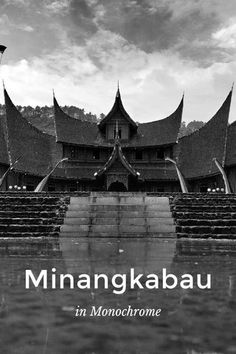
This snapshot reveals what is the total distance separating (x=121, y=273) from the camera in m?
5.57

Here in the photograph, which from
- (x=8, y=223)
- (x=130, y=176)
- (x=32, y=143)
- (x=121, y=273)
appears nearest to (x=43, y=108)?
(x=32, y=143)

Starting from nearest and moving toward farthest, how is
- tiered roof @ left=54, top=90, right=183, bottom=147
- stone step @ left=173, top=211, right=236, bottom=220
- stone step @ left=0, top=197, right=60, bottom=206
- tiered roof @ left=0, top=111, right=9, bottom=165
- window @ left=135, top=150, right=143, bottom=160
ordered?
stone step @ left=173, top=211, right=236, bottom=220 → stone step @ left=0, top=197, right=60, bottom=206 → tiered roof @ left=0, top=111, right=9, bottom=165 → tiered roof @ left=54, top=90, right=183, bottom=147 → window @ left=135, top=150, right=143, bottom=160

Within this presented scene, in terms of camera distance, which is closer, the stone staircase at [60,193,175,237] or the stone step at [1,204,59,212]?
the stone staircase at [60,193,175,237]

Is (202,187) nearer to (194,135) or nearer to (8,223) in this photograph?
(194,135)

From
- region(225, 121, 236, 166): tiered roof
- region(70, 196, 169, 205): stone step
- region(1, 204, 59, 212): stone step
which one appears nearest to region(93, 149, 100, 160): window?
region(225, 121, 236, 166): tiered roof

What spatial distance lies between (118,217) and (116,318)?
9331 millimetres

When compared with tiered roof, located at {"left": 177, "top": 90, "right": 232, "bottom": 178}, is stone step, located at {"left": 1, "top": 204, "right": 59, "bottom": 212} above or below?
below

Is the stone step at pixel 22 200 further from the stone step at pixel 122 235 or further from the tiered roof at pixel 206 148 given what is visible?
the tiered roof at pixel 206 148

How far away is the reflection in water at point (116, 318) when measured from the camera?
2.75 m

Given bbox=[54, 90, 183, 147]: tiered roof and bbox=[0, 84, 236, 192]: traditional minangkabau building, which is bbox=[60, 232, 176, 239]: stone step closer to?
bbox=[0, 84, 236, 192]: traditional minangkabau building

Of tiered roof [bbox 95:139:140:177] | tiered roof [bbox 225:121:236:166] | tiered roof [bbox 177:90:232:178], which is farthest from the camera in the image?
tiered roof [bbox 177:90:232:178]

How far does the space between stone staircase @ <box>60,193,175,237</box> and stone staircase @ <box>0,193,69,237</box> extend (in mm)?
415

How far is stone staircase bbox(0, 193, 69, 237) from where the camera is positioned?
39.1 ft

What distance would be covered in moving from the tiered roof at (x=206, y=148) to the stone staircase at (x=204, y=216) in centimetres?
1195
